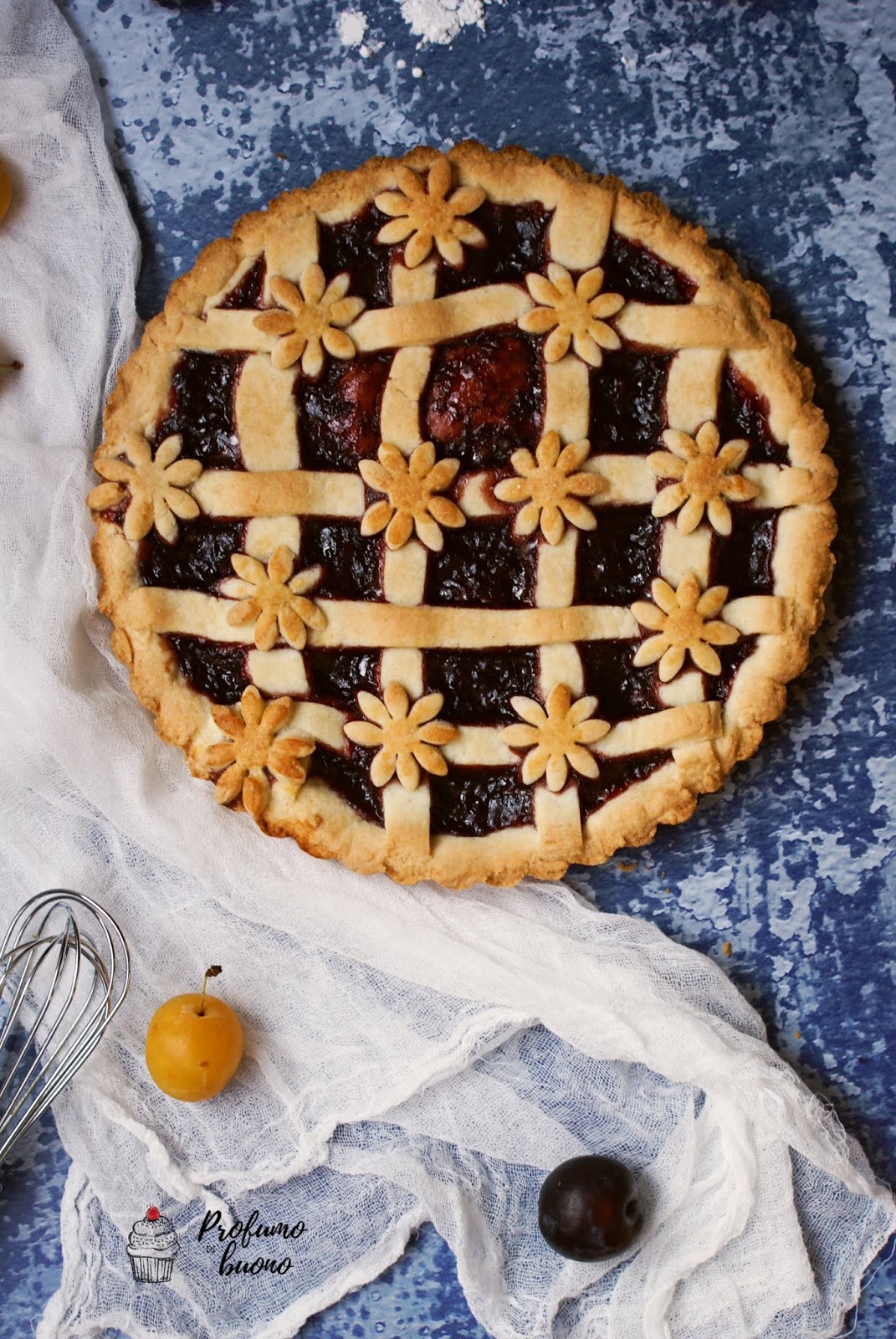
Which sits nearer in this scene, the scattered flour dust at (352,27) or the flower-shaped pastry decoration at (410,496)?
the flower-shaped pastry decoration at (410,496)

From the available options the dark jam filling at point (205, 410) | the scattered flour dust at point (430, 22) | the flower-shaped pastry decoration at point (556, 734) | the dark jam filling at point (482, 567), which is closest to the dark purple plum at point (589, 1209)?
the flower-shaped pastry decoration at point (556, 734)

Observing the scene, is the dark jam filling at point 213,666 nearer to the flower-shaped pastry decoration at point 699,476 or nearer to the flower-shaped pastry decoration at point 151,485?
the flower-shaped pastry decoration at point 151,485

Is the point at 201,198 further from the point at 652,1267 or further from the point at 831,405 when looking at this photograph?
the point at 652,1267

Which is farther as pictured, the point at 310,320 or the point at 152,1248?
the point at 152,1248

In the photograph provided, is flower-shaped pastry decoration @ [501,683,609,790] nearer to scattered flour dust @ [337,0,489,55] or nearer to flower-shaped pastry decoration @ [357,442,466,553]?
flower-shaped pastry decoration @ [357,442,466,553]

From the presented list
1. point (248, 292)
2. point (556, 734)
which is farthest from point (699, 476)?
point (248, 292)

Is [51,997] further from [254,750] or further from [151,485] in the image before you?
[151,485]

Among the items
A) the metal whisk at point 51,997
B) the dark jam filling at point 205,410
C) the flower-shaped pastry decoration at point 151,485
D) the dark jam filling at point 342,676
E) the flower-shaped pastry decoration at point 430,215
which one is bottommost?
the metal whisk at point 51,997

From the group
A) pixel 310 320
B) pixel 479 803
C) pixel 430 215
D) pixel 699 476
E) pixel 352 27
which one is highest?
pixel 352 27
